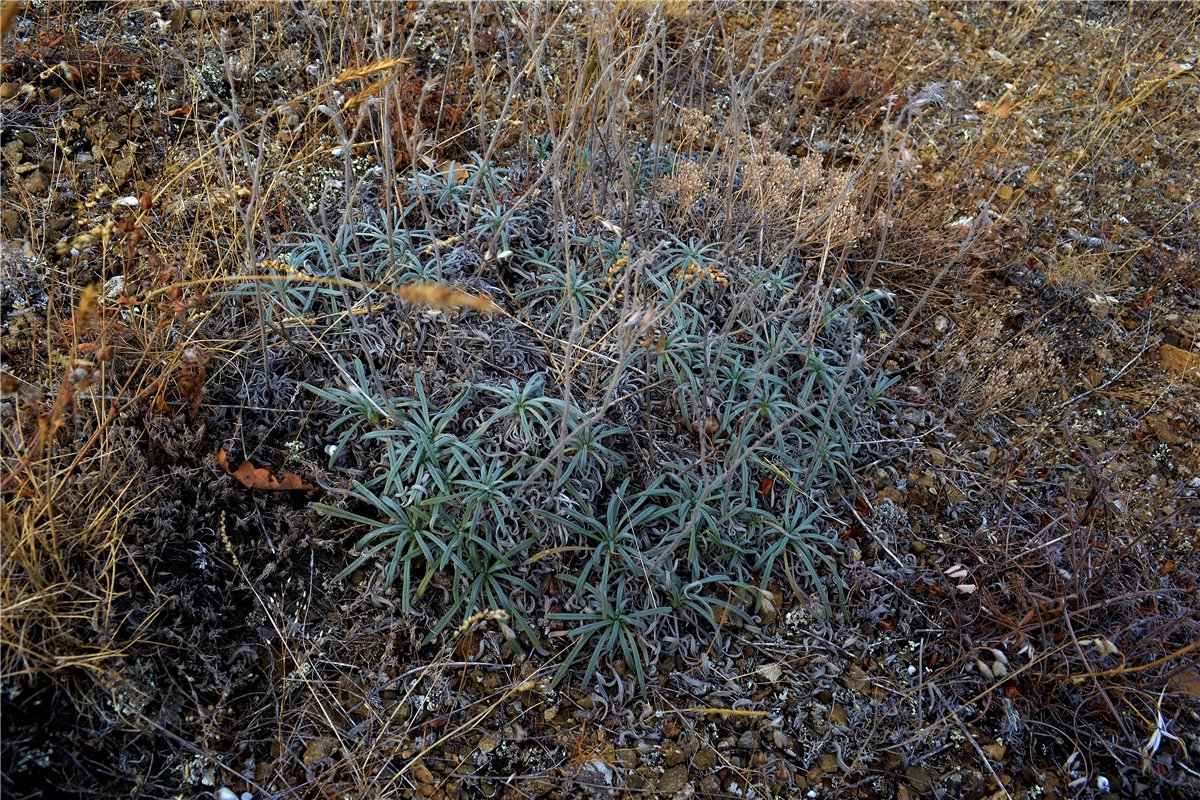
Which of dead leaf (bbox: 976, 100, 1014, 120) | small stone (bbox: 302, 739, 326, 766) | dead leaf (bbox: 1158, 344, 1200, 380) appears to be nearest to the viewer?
small stone (bbox: 302, 739, 326, 766)

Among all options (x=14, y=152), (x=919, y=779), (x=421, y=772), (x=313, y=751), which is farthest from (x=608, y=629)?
(x=14, y=152)

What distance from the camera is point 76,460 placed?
2.12 meters

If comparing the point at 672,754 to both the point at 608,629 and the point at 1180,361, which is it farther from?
the point at 1180,361

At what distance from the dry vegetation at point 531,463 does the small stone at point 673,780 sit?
2 centimetres

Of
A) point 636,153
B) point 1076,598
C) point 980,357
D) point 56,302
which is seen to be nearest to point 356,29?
point 636,153

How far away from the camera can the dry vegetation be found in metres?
2.22

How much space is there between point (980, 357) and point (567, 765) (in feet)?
8.02

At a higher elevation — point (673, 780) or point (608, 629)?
point (608, 629)

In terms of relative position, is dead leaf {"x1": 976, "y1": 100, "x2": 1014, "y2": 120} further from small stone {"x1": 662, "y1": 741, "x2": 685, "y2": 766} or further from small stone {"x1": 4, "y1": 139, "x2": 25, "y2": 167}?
small stone {"x1": 4, "y1": 139, "x2": 25, "y2": 167}

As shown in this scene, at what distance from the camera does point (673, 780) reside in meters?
2.32

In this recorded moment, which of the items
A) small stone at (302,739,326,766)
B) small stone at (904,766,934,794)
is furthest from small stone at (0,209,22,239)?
small stone at (904,766,934,794)

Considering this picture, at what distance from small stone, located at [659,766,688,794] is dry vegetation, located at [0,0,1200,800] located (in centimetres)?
2

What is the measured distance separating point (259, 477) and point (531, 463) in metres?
0.87

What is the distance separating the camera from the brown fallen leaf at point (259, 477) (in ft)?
8.09
